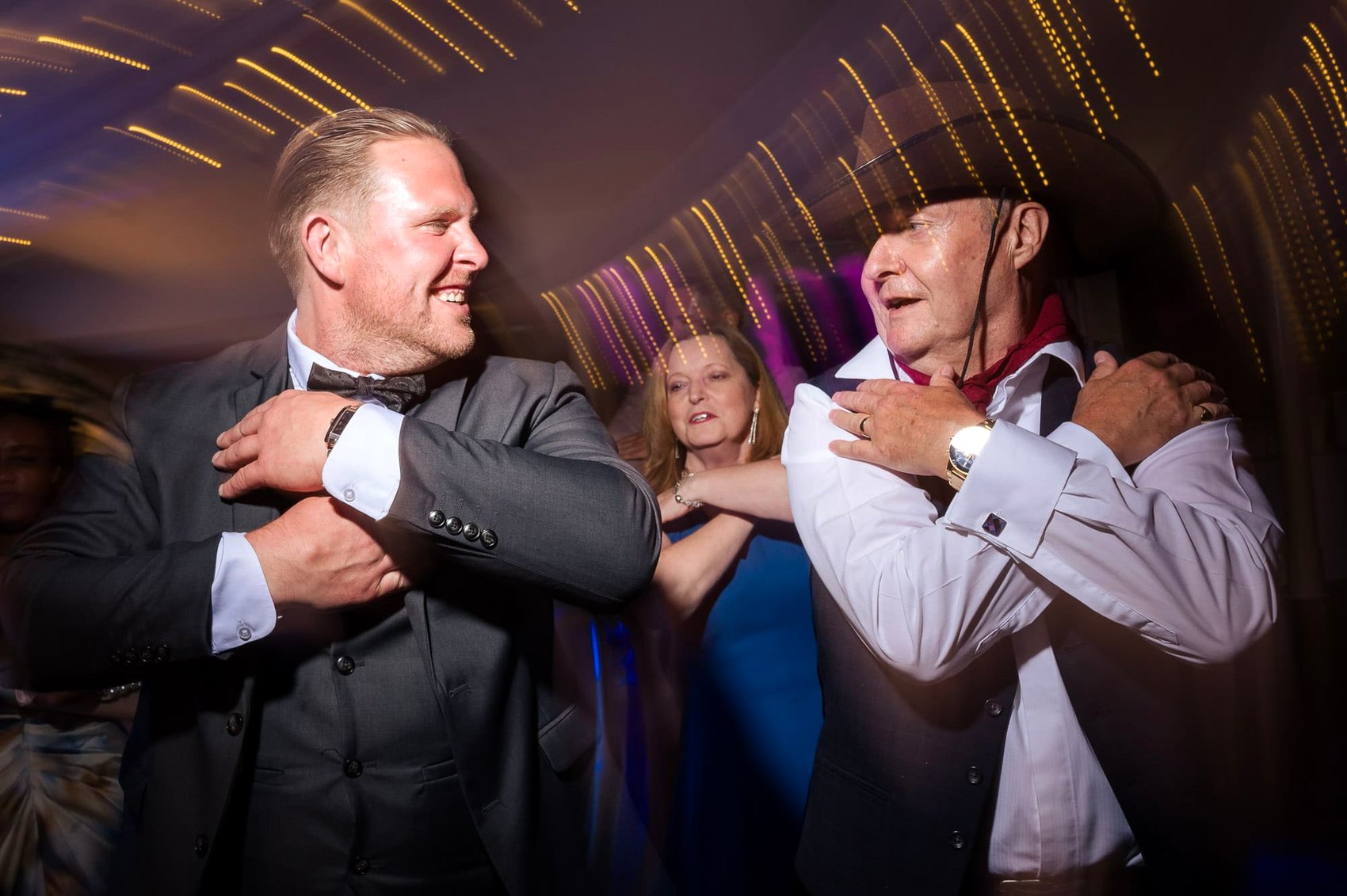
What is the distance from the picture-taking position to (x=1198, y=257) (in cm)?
118

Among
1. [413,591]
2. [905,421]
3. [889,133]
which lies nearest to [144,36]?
[413,591]

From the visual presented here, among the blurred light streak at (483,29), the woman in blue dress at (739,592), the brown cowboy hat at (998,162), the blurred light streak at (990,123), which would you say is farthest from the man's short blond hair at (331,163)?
the blurred light streak at (990,123)

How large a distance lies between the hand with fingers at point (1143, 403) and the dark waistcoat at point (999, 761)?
0.20 feet

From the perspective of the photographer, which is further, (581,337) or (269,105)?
(581,337)

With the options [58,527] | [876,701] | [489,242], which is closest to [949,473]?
[876,701]

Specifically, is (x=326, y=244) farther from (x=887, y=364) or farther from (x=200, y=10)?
(x=887, y=364)

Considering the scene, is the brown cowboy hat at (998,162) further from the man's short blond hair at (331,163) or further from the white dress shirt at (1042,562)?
the man's short blond hair at (331,163)

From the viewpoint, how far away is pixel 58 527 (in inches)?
36.5

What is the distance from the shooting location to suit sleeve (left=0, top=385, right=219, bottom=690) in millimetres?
875

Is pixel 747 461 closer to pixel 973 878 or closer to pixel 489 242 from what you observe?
pixel 489 242

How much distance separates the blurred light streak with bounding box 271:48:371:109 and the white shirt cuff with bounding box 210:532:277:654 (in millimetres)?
652

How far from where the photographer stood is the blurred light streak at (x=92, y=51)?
1.01 metres

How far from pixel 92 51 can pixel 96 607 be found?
30.4 inches

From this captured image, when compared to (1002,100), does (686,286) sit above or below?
below
